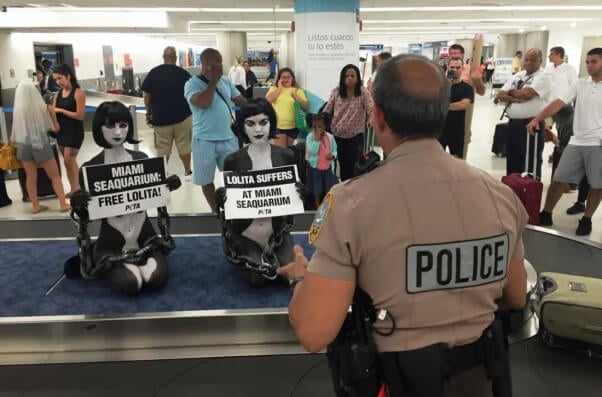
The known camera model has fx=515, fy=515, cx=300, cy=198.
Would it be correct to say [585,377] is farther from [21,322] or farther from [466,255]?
[21,322]

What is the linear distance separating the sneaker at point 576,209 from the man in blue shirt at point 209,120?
3.92 meters

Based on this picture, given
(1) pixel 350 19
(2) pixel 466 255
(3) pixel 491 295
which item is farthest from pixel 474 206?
(1) pixel 350 19

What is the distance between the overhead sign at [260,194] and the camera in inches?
140

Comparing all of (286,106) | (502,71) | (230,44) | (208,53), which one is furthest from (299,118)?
(230,44)

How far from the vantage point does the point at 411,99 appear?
126cm

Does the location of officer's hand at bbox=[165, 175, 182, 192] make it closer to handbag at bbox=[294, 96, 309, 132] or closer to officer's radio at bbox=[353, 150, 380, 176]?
officer's radio at bbox=[353, 150, 380, 176]

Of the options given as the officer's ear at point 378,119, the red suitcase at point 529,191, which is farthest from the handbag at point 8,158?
the officer's ear at point 378,119

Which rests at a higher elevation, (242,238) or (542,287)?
(242,238)

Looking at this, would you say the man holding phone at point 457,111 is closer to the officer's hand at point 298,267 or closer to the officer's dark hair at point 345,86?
the officer's dark hair at point 345,86

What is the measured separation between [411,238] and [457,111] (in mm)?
5251

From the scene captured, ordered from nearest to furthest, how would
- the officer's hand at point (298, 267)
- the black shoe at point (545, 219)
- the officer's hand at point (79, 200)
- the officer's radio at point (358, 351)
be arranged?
the officer's radio at point (358, 351) < the officer's hand at point (298, 267) < the officer's hand at point (79, 200) < the black shoe at point (545, 219)

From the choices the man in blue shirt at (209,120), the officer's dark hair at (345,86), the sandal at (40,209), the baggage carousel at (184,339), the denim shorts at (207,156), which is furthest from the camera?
the sandal at (40,209)

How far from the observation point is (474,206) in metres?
1.34

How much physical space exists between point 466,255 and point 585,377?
82.2 inches
